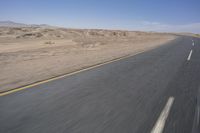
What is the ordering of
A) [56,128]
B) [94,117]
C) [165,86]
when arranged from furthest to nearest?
[165,86] → [94,117] → [56,128]

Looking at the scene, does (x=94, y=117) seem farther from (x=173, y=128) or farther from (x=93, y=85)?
(x=93, y=85)

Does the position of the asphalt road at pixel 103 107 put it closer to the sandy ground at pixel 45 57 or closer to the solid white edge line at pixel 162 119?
the solid white edge line at pixel 162 119

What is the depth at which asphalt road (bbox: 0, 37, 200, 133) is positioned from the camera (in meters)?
3.26

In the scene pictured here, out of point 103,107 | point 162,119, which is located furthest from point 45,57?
point 162,119

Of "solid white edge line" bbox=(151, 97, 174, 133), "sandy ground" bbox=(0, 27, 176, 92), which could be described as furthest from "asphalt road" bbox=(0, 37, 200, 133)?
"sandy ground" bbox=(0, 27, 176, 92)

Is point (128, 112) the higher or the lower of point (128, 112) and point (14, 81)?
the higher

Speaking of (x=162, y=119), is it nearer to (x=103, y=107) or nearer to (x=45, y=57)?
(x=103, y=107)

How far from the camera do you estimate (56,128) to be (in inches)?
125

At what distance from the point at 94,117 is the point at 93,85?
2.43 meters

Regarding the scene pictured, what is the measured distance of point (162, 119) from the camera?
3.59m

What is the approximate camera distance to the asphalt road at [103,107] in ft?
10.7

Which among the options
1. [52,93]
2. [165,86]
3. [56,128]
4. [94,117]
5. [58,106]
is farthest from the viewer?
[165,86]

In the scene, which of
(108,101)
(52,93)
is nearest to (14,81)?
(52,93)

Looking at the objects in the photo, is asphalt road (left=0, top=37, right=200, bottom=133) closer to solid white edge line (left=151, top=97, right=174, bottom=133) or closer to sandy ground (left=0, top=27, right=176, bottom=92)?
solid white edge line (left=151, top=97, right=174, bottom=133)
